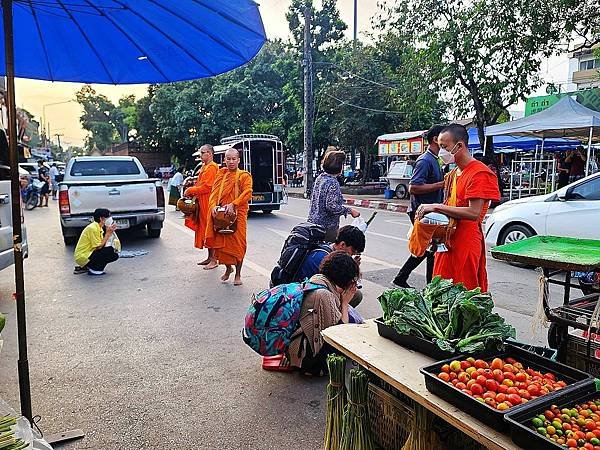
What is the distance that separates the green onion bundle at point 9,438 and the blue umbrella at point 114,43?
0.88 metres

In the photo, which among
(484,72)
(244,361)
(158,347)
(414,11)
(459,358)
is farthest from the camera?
(414,11)

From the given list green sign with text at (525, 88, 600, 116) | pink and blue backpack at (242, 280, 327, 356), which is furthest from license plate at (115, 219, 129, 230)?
green sign with text at (525, 88, 600, 116)

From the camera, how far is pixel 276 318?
125 inches

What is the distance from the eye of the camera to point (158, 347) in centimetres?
399

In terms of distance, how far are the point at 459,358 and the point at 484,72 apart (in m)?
12.9

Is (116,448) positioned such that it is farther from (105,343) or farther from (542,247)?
(542,247)

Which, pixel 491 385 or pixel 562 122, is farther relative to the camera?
pixel 562 122

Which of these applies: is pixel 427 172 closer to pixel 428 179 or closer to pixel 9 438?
pixel 428 179

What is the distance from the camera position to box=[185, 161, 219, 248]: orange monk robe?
699 centimetres

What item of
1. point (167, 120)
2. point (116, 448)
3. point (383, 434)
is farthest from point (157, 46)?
point (167, 120)

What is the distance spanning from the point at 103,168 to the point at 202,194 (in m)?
3.98

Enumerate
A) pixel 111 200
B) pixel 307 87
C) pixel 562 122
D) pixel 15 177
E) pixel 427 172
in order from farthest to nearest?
pixel 307 87 → pixel 562 122 → pixel 111 200 → pixel 427 172 → pixel 15 177

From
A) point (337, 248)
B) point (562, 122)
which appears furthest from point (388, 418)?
point (562, 122)

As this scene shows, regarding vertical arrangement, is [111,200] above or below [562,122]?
below
